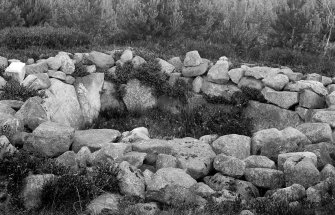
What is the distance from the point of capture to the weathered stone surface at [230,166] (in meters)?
7.89

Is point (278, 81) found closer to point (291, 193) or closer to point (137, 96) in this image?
point (137, 96)

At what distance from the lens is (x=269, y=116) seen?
1184cm

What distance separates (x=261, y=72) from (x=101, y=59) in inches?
160

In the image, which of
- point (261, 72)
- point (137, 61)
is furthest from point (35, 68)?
point (261, 72)

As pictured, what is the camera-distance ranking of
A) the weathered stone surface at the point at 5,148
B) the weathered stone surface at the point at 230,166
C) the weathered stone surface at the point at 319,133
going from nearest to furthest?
the weathered stone surface at the point at 5,148
the weathered stone surface at the point at 230,166
the weathered stone surface at the point at 319,133

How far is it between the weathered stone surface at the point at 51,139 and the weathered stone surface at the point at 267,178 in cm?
307

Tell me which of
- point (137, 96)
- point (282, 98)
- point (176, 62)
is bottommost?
point (137, 96)

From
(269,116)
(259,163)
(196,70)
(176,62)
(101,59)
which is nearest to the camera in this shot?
(259,163)

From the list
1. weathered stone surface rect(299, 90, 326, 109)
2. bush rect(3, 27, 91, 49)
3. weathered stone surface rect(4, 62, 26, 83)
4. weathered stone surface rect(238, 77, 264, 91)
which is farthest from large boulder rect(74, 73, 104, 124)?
weathered stone surface rect(299, 90, 326, 109)

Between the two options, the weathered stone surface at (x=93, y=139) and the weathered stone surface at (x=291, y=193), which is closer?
the weathered stone surface at (x=291, y=193)

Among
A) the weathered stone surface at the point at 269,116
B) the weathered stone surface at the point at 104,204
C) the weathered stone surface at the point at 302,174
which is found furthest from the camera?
the weathered stone surface at the point at 269,116

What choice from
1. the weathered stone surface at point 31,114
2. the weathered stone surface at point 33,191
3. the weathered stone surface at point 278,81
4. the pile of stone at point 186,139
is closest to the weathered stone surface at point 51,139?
the pile of stone at point 186,139

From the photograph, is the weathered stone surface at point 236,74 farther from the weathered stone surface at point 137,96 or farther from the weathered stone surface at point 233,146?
the weathered stone surface at point 233,146

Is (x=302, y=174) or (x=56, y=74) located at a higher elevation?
(x=302, y=174)
